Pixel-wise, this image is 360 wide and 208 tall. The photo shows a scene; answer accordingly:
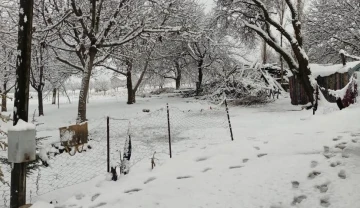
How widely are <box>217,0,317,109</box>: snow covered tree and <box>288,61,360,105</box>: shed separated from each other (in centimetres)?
233

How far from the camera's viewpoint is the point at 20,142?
4484 millimetres

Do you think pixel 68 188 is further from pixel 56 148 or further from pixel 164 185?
pixel 56 148

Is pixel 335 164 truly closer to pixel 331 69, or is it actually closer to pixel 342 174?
pixel 342 174

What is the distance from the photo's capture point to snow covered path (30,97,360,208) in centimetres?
426

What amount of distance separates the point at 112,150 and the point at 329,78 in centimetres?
1408

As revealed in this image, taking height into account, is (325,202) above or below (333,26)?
below

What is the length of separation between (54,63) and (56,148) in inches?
678

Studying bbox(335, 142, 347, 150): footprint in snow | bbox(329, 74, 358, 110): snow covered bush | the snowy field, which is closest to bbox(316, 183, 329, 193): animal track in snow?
the snowy field

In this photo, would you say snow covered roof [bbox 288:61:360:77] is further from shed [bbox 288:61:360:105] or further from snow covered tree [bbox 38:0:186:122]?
snow covered tree [bbox 38:0:186:122]

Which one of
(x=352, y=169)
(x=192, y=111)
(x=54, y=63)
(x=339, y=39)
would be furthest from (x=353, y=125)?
(x=54, y=63)

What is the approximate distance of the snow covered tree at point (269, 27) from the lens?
48.7 feet

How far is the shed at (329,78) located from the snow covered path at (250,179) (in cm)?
1190

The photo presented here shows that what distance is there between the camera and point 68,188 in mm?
5984

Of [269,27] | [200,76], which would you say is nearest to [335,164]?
[269,27]
